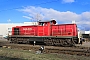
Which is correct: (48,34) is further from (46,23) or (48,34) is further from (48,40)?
(46,23)

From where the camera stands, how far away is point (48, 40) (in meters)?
24.9

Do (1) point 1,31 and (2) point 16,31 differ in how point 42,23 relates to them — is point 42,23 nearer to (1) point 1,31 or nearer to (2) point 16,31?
(2) point 16,31

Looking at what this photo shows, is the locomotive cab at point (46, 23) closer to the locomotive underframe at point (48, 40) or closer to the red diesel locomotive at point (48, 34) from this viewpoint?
the red diesel locomotive at point (48, 34)

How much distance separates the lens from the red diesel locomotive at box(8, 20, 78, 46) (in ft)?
78.7

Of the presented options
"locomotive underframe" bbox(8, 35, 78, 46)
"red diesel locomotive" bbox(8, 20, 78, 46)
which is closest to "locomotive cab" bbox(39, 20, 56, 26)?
"red diesel locomotive" bbox(8, 20, 78, 46)

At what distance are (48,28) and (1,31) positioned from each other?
70261mm

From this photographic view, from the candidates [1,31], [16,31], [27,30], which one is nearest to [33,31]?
[27,30]

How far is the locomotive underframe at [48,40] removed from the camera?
23667 mm

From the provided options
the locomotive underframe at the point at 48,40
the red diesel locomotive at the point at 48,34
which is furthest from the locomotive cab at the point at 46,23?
the locomotive underframe at the point at 48,40

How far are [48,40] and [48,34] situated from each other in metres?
1.14

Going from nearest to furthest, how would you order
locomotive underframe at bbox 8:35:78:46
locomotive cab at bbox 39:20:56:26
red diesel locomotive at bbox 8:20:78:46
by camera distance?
locomotive underframe at bbox 8:35:78:46, red diesel locomotive at bbox 8:20:78:46, locomotive cab at bbox 39:20:56:26

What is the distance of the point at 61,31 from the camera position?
25.0 m

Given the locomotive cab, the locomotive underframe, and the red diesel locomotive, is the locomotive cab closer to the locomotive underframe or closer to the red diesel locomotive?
the red diesel locomotive

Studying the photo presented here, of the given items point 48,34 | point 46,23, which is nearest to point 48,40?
point 48,34
